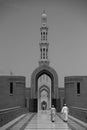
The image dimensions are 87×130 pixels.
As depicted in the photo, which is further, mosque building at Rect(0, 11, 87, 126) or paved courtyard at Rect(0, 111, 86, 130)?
mosque building at Rect(0, 11, 87, 126)

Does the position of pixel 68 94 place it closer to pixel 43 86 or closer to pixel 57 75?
pixel 57 75

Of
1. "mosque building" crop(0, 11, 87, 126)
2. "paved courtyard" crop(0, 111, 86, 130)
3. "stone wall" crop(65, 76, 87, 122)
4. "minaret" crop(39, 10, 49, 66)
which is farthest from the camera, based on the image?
"minaret" crop(39, 10, 49, 66)

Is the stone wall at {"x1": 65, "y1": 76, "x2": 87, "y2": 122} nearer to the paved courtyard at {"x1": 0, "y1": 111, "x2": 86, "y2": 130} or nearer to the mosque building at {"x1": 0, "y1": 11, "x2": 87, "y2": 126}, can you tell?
the mosque building at {"x1": 0, "y1": 11, "x2": 87, "y2": 126}

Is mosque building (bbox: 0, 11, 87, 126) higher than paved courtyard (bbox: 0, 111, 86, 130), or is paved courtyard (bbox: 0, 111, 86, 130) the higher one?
mosque building (bbox: 0, 11, 87, 126)

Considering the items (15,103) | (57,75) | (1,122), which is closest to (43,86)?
(57,75)

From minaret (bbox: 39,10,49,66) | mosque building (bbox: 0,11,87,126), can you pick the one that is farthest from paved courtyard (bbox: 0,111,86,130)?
minaret (bbox: 39,10,49,66)

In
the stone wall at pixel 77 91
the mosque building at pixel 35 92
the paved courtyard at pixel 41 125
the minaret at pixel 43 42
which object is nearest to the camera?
the paved courtyard at pixel 41 125

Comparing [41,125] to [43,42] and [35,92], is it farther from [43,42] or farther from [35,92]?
[43,42]

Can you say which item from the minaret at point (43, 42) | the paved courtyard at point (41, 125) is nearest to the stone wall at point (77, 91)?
the minaret at point (43, 42)

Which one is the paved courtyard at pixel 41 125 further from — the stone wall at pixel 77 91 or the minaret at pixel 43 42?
the minaret at pixel 43 42

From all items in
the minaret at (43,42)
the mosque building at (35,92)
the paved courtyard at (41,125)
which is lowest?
the paved courtyard at (41,125)

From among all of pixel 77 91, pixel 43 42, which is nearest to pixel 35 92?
pixel 77 91

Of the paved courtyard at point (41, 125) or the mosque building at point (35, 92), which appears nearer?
the paved courtyard at point (41, 125)

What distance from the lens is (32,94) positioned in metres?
38.4
